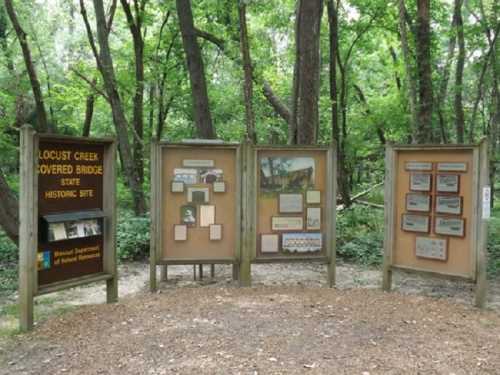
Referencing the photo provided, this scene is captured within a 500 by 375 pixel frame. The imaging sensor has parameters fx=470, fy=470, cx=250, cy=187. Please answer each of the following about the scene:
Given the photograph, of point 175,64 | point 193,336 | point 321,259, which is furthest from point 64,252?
point 175,64

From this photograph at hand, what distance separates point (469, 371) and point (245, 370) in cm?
167

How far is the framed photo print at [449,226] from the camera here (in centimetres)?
567

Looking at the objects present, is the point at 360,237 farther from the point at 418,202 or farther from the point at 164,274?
the point at 164,274

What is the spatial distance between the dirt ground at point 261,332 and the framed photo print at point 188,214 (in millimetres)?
887

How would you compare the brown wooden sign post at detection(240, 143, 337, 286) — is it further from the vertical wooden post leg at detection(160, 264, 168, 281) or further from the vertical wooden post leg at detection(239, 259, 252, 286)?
the vertical wooden post leg at detection(160, 264, 168, 281)

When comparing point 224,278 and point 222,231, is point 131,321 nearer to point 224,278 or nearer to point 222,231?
point 222,231

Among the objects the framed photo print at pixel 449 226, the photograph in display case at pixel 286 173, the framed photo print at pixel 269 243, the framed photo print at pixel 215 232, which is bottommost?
the framed photo print at pixel 269 243

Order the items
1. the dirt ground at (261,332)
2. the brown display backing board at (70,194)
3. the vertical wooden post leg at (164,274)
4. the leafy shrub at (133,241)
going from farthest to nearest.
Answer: the leafy shrub at (133,241) → the vertical wooden post leg at (164,274) → the brown display backing board at (70,194) → the dirt ground at (261,332)

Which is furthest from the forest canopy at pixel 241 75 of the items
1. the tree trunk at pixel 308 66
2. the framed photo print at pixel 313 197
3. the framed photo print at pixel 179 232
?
the framed photo print at pixel 179 232

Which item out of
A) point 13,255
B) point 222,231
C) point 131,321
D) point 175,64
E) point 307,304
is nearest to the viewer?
point 131,321

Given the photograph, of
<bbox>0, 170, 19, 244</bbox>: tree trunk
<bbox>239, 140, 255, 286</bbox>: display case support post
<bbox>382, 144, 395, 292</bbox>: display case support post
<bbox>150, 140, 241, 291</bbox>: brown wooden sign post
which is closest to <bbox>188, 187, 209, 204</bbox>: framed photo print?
<bbox>150, 140, 241, 291</bbox>: brown wooden sign post

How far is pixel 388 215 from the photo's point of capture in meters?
6.29

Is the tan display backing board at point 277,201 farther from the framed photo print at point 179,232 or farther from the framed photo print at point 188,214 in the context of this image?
the framed photo print at point 179,232

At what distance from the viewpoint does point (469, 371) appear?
3.50m
